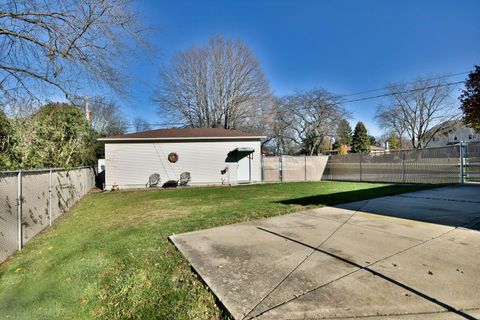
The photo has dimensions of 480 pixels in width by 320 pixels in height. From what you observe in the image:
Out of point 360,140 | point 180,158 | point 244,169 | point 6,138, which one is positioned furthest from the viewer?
point 360,140

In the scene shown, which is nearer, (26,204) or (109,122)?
(26,204)

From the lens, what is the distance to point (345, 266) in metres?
3.12

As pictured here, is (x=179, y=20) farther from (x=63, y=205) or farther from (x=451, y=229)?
(x=451, y=229)

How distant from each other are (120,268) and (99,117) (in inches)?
1119

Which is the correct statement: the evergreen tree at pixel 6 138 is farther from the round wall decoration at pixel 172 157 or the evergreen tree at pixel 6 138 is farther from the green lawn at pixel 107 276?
the round wall decoration at pixel 172 157

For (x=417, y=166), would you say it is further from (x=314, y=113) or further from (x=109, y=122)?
(x=109, y=122)

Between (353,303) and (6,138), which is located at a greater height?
(6,138)

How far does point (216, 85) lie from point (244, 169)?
554 inches

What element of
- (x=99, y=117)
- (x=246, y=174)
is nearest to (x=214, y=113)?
(x=99, y=117)

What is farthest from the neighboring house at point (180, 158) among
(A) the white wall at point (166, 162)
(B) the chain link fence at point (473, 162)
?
(B) the chain link fence at point (473, 162)

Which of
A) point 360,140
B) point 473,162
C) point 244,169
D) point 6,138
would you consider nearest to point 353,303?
point 6,138

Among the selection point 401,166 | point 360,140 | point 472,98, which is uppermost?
point 360,140

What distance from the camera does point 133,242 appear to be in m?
4.61

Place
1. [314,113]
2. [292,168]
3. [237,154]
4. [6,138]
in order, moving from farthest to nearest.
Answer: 1. [314,113]
2. [292,168]
3. [237,154]
4. [6,138]
